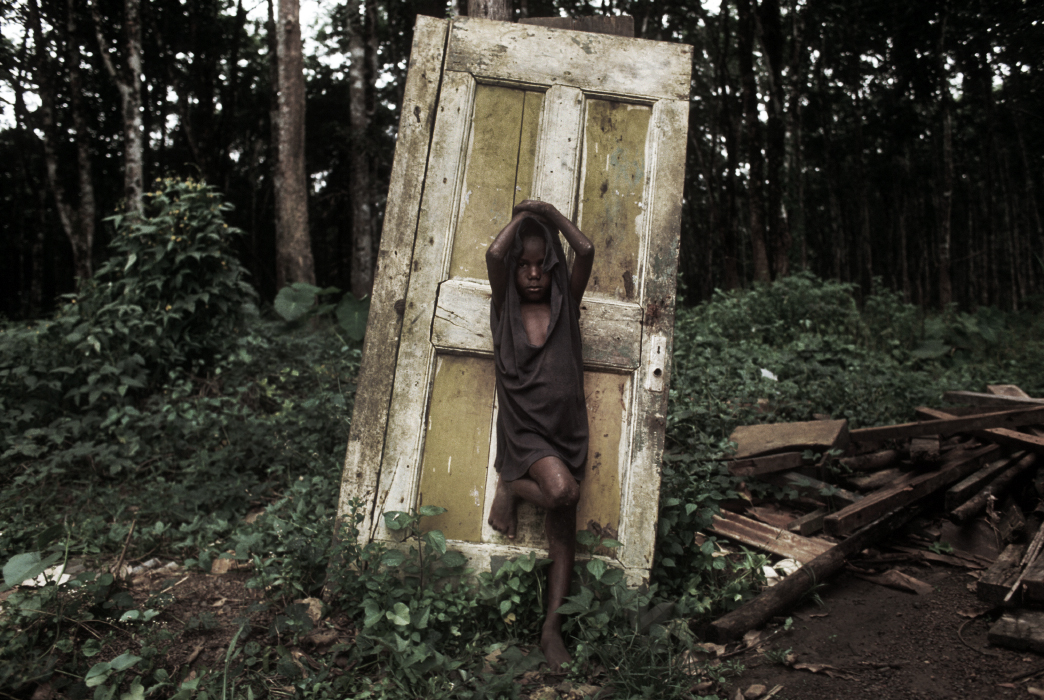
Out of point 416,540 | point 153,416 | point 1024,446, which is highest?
point 1024,446

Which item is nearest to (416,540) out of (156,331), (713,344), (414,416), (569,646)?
(414,416)

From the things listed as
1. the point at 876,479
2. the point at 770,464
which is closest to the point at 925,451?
the point at 876,479

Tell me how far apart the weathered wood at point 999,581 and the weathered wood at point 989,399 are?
2.18 metres

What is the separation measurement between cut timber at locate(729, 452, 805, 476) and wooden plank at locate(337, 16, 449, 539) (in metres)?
2.50

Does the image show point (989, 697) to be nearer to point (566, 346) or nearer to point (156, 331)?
point (566, 346)

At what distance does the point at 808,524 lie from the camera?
3.76m

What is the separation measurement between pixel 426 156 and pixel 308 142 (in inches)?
683

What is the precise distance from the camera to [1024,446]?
4.05 metres

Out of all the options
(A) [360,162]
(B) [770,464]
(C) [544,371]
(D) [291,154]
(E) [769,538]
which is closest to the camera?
(C) [544,371]

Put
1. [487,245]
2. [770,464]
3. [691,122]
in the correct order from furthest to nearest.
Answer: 1. [691,122]
2. [770,464]
3. [487,245]

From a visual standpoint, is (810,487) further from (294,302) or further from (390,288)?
(294,302)

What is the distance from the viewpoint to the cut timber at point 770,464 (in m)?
4.21

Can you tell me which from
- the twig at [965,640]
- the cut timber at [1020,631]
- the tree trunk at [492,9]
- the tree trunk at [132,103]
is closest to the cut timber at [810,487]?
the twig at [965,640]

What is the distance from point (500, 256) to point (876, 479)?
3171mm
